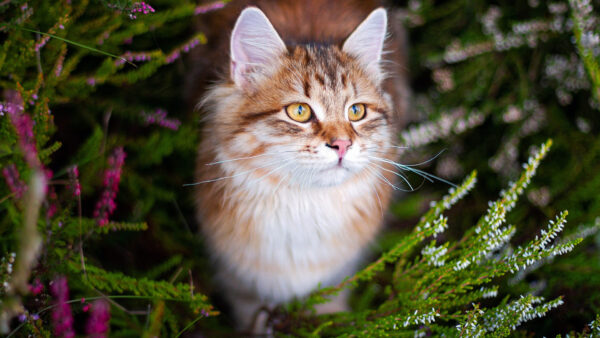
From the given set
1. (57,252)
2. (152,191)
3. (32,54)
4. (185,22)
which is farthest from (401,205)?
(32,54)

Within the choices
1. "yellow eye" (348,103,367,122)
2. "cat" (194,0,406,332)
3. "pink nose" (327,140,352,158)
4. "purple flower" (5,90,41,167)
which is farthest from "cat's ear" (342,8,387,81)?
"purple flower" (5,90,41,167)

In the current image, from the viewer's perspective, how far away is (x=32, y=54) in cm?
111

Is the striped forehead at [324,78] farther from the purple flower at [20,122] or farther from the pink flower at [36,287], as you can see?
the pink flower at [36,287]

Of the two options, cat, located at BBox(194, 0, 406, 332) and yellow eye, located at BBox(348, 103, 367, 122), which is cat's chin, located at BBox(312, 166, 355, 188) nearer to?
cat, located at BBox(194, 0, 406, 332)

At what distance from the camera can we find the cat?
1.15 metres

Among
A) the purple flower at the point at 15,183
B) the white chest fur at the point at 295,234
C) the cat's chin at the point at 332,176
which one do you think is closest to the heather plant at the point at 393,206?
the purple flower at the point at 15,183

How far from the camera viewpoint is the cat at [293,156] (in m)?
1.15

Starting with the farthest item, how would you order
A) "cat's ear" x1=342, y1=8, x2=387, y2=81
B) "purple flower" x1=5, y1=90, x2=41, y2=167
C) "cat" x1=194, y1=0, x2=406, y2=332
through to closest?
"cat's ear" x1=342, y1=8, x2=387, y2=81 < "cat" x1=194, y1=0, x2=406, y2=332 < "purple flower" x1=5, y1=90, x2=41, y2=167

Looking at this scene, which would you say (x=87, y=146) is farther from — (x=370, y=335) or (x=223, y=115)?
(x=370, y=335)

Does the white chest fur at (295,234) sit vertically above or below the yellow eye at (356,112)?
below

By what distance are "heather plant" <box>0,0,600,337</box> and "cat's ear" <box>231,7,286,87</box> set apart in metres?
0.17

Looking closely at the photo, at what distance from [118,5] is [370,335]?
3.27ft

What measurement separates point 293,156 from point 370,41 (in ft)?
1.60

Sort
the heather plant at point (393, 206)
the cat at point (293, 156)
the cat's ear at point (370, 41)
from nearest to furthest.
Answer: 1. the heather plant at point (393, 206)
2. the cat at point (293, 156)
3. the cat's ear at point (370, 41)
